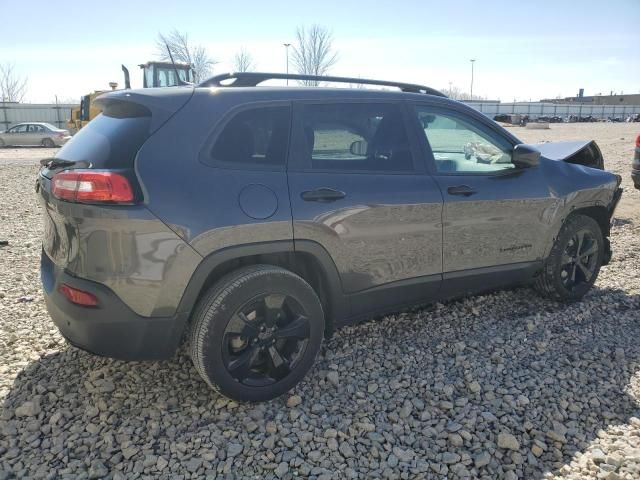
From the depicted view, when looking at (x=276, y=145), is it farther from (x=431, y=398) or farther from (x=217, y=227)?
(x=431, y=398)

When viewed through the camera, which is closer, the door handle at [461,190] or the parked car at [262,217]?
the parked car at [262,217]

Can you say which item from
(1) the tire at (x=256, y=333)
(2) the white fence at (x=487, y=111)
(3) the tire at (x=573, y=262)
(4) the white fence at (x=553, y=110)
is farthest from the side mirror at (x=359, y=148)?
(4) the white fence at (x=553, y=110)

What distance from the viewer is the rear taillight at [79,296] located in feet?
8.42

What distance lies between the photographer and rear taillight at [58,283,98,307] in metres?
2.57

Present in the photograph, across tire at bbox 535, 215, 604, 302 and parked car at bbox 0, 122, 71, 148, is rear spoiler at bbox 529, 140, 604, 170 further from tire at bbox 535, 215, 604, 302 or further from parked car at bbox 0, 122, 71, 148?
parked car at bbox 0, 122, 71, 148

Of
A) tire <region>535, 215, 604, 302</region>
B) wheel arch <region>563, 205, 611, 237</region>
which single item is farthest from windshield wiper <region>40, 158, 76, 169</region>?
wheel arch <region>563, 205, 611, 237</region>

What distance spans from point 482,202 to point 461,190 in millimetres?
213

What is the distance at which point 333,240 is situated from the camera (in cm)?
305

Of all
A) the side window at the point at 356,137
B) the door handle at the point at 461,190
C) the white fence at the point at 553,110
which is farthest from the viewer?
the white fence at the point at 553,110

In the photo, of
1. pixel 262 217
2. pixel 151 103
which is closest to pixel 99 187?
pixel 151 103

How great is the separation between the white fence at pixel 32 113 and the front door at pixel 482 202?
3725cm

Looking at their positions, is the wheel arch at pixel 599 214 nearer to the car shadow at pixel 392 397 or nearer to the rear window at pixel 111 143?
the car shadow at pixel 392 397

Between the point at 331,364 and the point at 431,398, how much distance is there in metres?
0.70

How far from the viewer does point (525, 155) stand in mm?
3758
